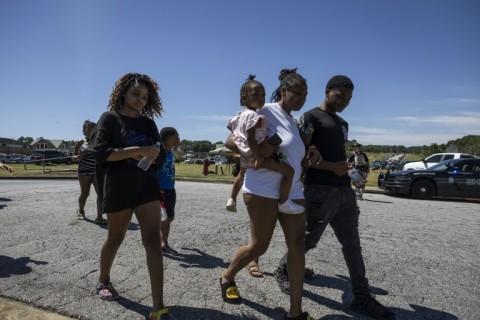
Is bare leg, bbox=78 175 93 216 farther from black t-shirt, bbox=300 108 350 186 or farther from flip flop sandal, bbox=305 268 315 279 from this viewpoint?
black t-shirt, bbox=300 108 350 186

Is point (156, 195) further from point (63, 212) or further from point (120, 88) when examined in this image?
point (63, 212)

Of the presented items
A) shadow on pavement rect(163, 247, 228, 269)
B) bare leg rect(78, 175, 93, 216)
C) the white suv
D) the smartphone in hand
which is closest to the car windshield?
the white suv

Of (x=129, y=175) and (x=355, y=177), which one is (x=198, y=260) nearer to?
(x=129, y=175)

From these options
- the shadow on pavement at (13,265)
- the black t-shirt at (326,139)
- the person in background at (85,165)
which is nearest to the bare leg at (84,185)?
the person in background at (85,165)

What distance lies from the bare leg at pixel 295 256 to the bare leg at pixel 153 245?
0.95 metres

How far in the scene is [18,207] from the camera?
7.62 metres

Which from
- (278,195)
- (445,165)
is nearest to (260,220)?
(278,195)

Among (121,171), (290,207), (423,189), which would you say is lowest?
(423,189)

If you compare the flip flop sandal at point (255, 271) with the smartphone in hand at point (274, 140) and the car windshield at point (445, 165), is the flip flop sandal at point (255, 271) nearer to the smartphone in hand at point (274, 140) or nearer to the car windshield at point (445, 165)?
the smartphone in hand at point (274, 140)

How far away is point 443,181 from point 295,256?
11.8m

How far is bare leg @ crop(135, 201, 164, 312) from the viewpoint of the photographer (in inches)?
103

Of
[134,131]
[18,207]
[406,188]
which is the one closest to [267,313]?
[134,131]

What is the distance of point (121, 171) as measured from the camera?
2.77 m

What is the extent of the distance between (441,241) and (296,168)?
408 cm
